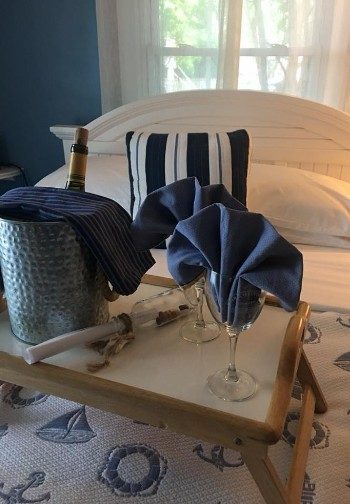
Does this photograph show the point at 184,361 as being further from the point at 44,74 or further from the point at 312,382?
the point at 44,74

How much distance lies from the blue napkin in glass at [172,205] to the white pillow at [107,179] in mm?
779

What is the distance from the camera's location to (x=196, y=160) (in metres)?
1.27

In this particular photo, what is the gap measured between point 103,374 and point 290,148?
1.26m

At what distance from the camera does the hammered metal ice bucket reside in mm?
630

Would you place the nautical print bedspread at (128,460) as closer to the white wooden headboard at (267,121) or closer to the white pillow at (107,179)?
the white pillow at (107,179)

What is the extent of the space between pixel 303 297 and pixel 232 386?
573 millimetres

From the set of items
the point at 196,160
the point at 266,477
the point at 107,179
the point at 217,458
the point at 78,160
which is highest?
the point at 78,160

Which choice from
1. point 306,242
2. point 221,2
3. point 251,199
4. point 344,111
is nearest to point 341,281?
point 306,242

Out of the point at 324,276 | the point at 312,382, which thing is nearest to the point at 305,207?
the point at 324,276

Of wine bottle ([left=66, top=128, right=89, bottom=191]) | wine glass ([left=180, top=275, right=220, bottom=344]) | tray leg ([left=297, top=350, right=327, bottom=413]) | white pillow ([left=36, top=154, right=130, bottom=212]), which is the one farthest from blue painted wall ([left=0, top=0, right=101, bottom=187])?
tray leg ([left=297, top=350, right=327, bottom=413])

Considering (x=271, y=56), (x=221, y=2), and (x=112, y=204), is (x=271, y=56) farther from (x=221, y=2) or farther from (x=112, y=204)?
(x=112, y=204)

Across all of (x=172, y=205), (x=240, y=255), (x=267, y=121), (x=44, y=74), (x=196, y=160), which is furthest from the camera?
(x=44, y=74)

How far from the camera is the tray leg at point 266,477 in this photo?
56 centimetres

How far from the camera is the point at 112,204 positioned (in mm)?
711
